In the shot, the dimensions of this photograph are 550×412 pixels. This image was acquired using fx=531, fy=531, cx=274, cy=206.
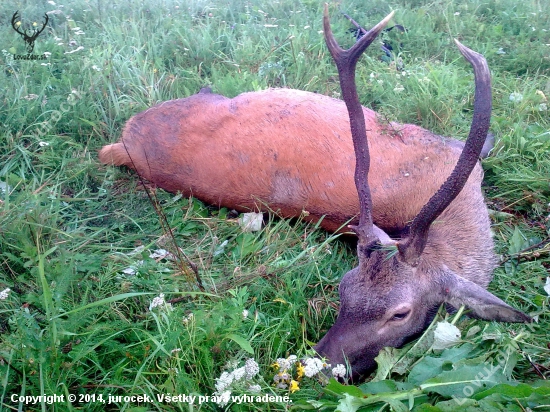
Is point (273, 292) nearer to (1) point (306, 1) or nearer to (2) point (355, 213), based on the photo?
(2) point (355, 213)

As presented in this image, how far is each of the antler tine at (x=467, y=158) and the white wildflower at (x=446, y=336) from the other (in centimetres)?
42

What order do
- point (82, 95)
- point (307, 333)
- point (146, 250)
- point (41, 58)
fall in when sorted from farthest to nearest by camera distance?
point (41, 58) < point (82, 95) < point (146, 250) < point (307, 333)

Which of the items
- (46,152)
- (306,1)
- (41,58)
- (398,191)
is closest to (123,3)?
(41,58)

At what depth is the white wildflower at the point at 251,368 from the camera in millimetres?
2387

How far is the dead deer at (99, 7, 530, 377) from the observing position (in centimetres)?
266

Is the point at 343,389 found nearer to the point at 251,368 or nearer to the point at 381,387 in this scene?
the point at 381,387

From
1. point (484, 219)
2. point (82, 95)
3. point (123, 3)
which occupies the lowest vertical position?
point (484, 219)

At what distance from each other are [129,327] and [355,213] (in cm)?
157

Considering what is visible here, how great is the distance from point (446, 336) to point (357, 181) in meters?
Result: 0.91

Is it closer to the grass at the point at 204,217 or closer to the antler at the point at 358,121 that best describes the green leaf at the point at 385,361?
the grass at the point at 204,217

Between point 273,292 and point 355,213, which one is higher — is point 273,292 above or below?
below

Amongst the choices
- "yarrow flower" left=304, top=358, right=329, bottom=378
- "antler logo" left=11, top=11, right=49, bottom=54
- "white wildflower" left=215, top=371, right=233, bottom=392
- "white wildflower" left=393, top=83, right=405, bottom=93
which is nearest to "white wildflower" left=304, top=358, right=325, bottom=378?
"yarrow flower" left=304, top=358, right=329, bottom=378

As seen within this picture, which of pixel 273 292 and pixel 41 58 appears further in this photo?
pixel 41 58

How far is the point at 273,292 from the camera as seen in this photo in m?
3.14
